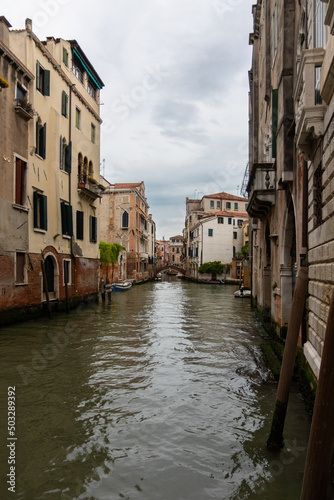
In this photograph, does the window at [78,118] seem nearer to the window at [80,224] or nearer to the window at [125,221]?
the window at [80,224]

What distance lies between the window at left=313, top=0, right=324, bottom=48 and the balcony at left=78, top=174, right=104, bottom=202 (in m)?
12.5

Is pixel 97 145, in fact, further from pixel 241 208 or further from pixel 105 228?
pixel 241 208

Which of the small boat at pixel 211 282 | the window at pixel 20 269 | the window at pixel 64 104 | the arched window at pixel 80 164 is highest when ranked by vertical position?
the window at pixel 64 104

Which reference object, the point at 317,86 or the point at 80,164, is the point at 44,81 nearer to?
the point at 80,164

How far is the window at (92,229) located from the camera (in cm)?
1792

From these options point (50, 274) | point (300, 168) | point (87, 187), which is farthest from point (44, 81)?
point (300, 168)

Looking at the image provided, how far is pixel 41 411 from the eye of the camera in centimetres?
480

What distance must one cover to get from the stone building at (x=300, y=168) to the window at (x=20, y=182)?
6847 millimetres

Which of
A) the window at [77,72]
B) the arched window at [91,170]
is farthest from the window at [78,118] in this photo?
the arched window at [91,170]

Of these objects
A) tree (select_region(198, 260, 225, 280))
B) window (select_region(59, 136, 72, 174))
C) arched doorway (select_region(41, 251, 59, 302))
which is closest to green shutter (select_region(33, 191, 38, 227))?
arched doorway (select_region(41, 251, 59, 302))

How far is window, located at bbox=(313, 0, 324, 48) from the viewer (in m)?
4.54

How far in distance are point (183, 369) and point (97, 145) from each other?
1480 centimetres

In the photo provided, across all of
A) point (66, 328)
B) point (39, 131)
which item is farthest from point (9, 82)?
point (66, 328)

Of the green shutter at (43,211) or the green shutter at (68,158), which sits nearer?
the green shutter at (43,211)
